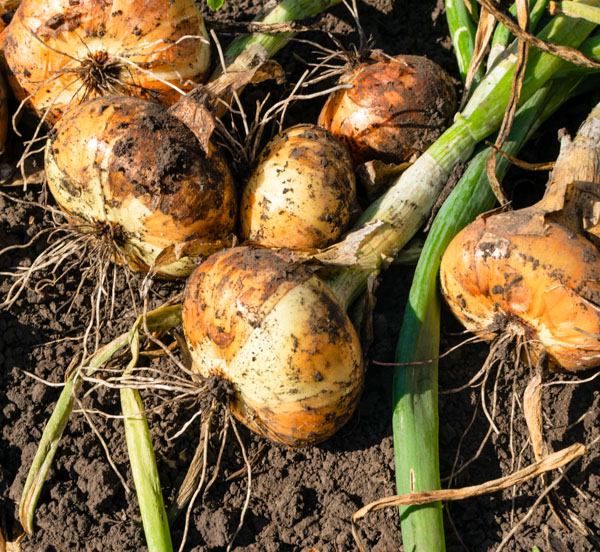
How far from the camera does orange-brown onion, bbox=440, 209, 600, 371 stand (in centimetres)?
166

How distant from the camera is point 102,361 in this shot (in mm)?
1882

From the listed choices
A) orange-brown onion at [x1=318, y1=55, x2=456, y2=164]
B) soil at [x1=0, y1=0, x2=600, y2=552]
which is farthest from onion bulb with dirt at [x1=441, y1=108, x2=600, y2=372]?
orange-brown onion at [x1=318, y1=55, x2=456, y2=164]

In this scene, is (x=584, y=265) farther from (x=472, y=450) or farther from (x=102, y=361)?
(x=102, y=361)

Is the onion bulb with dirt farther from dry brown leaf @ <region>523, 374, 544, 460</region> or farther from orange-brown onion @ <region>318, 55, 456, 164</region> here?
orange-brown onion @ <region>318, 55, 456, 164</region>

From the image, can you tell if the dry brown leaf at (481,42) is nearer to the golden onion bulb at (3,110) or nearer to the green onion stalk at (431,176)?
the green onion stalk at (431,176)

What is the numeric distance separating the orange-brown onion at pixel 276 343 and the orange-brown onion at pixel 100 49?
0.70 meters

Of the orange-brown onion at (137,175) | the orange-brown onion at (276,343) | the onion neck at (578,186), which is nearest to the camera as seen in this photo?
the orange-brown onion at (276,343)

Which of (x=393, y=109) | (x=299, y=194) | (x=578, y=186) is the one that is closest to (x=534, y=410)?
(x=578, y=186)

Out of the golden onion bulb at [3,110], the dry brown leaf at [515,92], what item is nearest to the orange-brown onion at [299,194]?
the dry brown leaf at [515,92]

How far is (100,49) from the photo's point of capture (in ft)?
6.40

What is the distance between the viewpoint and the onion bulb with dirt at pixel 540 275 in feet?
5.47

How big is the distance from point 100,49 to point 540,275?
145 centimetres

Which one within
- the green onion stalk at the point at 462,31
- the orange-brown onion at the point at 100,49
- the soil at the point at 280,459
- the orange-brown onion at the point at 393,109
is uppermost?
the orange-brown onion at the point at 100,49

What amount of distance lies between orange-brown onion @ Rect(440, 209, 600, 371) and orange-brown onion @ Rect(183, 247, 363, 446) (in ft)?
1.30
